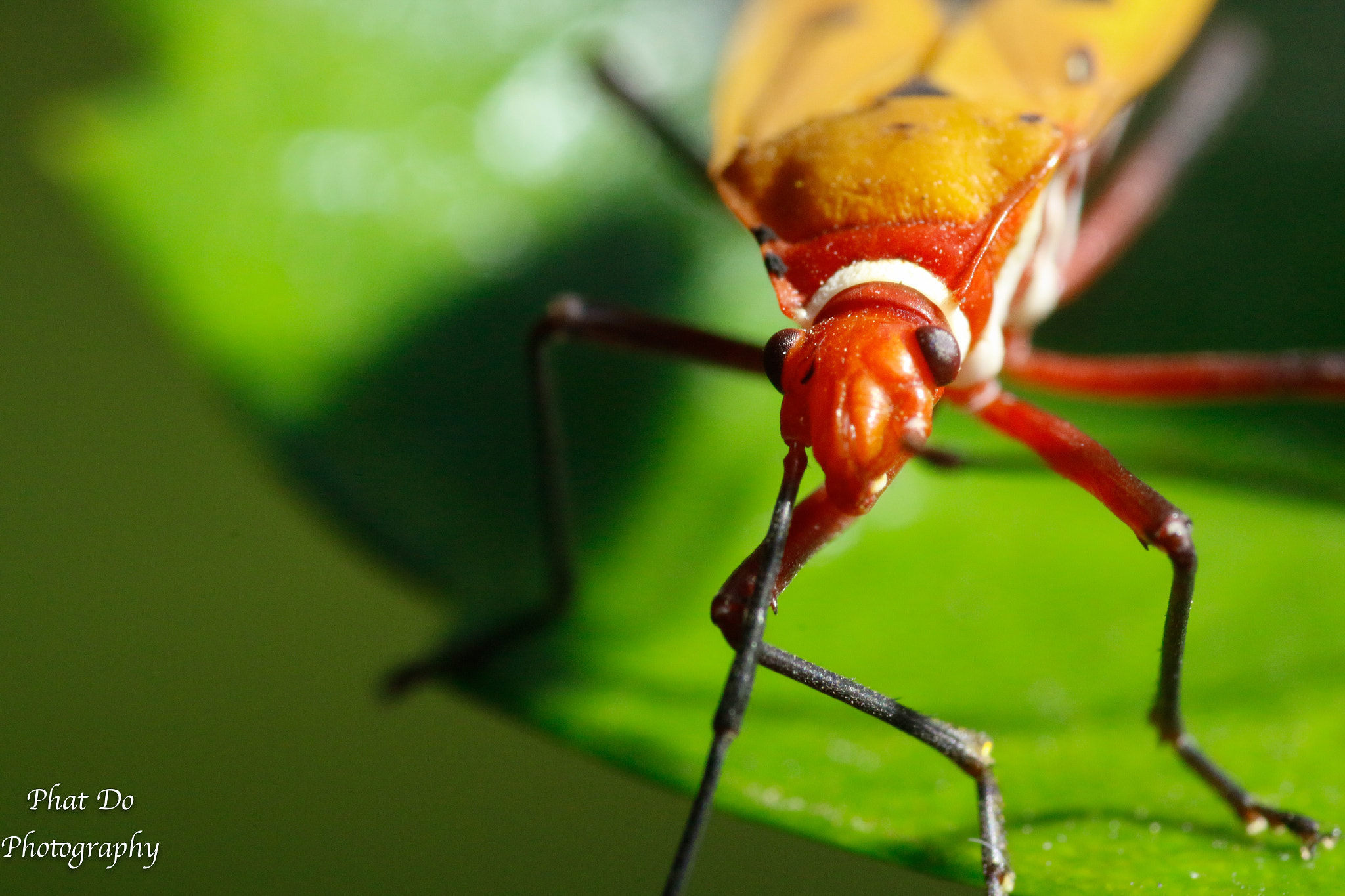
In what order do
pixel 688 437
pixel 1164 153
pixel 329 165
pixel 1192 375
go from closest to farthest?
1. pixel 1192 375
2. pixel 688 437
3. pixel 329 165
4. pixel 1164 153

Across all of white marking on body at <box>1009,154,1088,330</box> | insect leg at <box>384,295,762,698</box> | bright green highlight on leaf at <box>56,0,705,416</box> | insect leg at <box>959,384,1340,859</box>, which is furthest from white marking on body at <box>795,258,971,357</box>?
bright green highlight on leaf at <box>56,0,705,416</box>

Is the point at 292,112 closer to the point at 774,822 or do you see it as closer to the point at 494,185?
the point at 494,185

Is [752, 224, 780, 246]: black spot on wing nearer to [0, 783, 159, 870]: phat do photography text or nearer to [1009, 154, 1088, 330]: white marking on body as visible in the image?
[1009, 154, 1088, 330]: white marking on body

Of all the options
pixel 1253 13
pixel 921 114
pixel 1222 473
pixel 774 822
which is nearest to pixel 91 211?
pixel 921 114

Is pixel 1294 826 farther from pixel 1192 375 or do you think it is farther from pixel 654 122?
pixel 654 122

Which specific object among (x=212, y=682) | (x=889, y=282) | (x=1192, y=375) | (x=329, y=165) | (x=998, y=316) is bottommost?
(x=212, y=682)

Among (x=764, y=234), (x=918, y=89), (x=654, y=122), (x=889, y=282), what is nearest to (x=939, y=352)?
(x=889, y=282)
